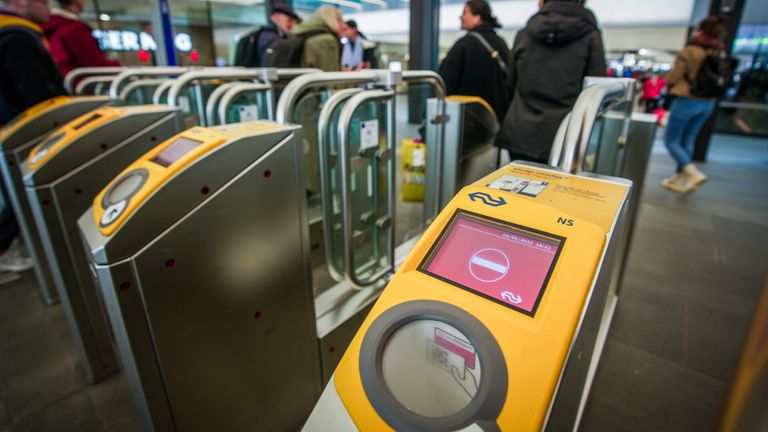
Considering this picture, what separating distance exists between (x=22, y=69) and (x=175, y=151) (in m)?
1.69

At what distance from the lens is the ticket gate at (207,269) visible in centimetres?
94

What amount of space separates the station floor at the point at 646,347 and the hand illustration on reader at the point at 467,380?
0.62m

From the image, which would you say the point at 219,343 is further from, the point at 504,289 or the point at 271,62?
the point at 271,62

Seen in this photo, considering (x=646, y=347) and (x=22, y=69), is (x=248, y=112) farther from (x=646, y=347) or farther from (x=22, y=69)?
(x=646, y=347)

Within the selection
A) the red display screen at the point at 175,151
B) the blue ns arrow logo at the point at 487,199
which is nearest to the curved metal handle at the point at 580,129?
the blue ns arrow logo at the point at 487,199

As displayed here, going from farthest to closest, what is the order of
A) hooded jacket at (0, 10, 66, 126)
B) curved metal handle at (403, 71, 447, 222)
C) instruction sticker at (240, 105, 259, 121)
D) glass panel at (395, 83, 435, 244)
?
glass panel at (395, 83, 435, 244)
instruction sticker at (240, 105, 259, 121)
hooded jacket at (0, 10, 66, 126)
curved metal handle at (403, 71, 447, 222)

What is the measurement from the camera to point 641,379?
5.51ft

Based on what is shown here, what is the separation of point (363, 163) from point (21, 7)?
216 centimetres

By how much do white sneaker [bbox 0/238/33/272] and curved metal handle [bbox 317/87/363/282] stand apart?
91.0 inches

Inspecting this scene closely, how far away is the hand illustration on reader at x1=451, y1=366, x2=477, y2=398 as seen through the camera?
612 mm

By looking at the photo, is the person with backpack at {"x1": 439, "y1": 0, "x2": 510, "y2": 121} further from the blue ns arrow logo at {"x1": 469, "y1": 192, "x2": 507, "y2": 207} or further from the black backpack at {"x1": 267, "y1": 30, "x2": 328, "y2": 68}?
the blue ns arrow logo at {"x1": 469, "y1": 192, "x2": 507, "y2": 207}

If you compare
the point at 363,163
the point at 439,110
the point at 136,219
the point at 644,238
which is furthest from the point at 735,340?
the point at 136,219

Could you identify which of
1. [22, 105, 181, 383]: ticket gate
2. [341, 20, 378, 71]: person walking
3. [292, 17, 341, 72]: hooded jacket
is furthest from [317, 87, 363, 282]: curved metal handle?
[341, 20, 378, 71]: person walking

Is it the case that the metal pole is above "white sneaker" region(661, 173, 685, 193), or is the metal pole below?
above
